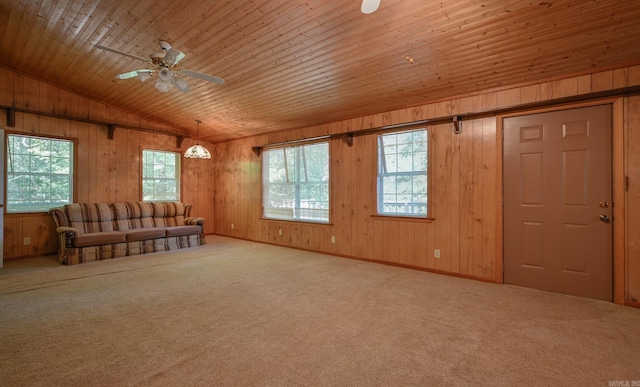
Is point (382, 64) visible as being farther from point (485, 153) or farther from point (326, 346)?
point (326, 346)

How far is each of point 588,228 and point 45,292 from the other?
6.19m

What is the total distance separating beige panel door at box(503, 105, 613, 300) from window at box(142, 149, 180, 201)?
6.88 m

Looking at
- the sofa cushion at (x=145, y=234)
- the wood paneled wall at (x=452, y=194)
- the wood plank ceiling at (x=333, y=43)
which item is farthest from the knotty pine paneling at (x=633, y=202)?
the sofa cushion at (x=145, y=234)

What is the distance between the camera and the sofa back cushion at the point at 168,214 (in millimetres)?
6266

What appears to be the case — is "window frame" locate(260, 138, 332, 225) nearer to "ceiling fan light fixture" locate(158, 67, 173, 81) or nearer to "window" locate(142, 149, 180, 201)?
"window" locate(142, 149, 180, 201)

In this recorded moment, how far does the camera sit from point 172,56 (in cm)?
322

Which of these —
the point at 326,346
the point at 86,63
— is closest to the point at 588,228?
the point at 326,346

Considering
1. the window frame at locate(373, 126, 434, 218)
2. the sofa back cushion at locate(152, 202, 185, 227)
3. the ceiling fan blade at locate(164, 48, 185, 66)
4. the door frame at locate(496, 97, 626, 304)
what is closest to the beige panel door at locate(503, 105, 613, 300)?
the door frame at locate(496, 97, 626, 304)

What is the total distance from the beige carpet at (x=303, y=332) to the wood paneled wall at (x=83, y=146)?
5.10 feet

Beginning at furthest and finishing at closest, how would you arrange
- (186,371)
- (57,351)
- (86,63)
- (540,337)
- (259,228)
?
(259,228) → (86,63) → (540,337) → (57,351) → (186,371)

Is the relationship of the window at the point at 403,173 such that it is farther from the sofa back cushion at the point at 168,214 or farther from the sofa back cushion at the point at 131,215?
the sofa back cushion at the point at 131,215

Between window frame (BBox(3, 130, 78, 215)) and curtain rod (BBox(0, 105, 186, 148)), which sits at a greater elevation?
curtain rod (BBox(0, 105, 186, 148))

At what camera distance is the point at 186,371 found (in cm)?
185

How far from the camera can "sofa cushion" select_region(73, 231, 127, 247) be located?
472 cm
